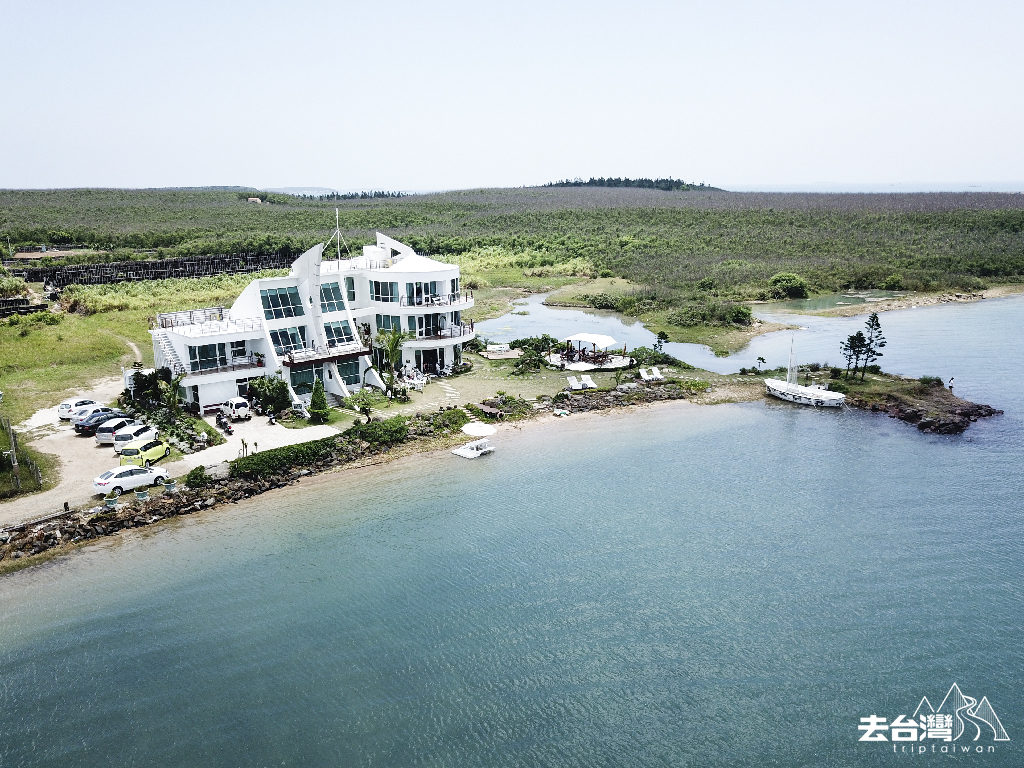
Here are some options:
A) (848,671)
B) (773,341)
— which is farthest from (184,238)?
(848,671)

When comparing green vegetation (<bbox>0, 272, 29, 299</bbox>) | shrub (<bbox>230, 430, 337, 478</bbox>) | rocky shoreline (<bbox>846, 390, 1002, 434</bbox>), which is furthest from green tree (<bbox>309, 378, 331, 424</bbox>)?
green vegetation (<bbox>0, 272, 29, 299</bbox>)

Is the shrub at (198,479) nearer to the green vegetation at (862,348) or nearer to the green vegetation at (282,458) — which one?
the green vegetation at (282,458)

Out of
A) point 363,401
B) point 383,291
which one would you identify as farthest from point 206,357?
point 383,291

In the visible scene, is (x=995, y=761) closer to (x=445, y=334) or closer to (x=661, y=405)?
(x=661, y=405)

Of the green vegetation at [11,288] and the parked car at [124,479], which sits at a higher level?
the green vegetation at [11,288]

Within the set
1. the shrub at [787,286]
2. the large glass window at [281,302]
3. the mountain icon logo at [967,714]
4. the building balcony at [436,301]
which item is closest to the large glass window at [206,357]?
the large glass window at [281,302]

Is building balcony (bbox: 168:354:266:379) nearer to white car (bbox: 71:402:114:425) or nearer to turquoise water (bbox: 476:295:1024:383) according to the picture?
white car (bbox: 71:402:114:425)
